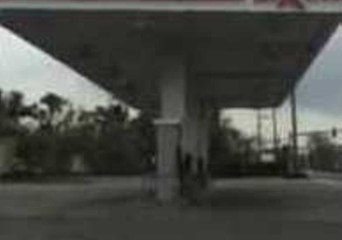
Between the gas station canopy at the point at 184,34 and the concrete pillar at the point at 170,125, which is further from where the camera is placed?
the concrete pillar at the point at 170,125

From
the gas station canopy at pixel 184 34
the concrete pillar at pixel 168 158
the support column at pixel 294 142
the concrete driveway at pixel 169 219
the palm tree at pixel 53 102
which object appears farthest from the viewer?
the palm tree at pixel 53 102

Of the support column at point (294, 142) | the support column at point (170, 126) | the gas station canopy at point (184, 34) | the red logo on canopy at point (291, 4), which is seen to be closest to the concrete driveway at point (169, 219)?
the support column at point (170, 126)

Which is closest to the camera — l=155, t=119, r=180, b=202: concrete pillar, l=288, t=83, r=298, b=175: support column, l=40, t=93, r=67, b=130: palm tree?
l=155, t=119, r=180, b=202: concrete pillar

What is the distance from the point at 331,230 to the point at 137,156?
82.9 meters

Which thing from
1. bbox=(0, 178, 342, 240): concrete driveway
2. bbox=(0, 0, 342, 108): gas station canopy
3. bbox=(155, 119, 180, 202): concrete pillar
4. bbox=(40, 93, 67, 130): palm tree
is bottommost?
bbox=(0, 178, 342, 240): concrete driveway

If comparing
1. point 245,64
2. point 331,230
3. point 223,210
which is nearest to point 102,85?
point 245,64

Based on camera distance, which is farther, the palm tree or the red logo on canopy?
the palm tree

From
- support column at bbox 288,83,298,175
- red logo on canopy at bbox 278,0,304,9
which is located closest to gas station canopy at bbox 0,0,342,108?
red logo on canopy at bbox 278,0,304,9

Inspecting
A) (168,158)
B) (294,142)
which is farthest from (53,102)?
(168,158)

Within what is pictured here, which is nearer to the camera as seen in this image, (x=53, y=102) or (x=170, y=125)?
(x=170, y=125)

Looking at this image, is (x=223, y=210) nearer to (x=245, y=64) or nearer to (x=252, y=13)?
(x=252, y=13)

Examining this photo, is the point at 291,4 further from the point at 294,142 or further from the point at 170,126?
the point at 294,142

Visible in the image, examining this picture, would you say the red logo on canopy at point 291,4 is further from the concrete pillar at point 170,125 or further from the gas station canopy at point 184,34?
the concrete pillar at point 170,125

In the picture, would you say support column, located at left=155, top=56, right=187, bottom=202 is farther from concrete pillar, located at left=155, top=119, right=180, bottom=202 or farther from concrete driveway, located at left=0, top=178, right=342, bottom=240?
concrete driveway, located at left=0, top=178, right=342, bottom=240
